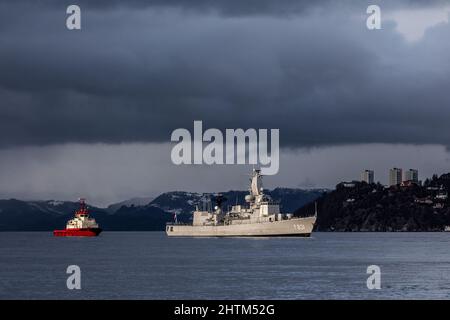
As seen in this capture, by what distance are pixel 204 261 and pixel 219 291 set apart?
53.8 metres

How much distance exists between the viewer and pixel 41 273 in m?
115
